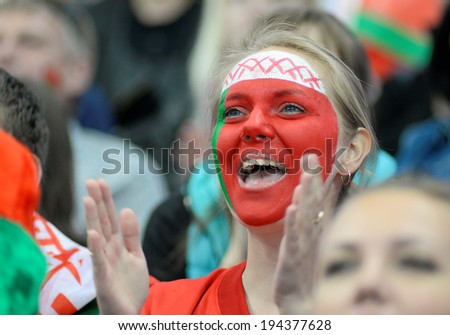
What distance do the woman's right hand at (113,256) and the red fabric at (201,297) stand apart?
228 mm

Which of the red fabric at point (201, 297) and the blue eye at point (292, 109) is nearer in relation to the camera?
the red fabric at point (201, 297)

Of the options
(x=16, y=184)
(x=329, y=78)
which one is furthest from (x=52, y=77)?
(x=16, y=184)

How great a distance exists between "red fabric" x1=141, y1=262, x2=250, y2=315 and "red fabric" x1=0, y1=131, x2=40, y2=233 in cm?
65

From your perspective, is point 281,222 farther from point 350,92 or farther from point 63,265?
point 63,265

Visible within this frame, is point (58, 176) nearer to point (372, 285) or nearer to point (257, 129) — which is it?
point (257, 129)

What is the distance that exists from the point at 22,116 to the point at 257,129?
870mm

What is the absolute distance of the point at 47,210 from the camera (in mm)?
4445

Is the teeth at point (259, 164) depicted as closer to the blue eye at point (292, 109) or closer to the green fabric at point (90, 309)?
the blue eye at point (292, 109)

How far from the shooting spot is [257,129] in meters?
3.48

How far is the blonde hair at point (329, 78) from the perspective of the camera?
3.62m

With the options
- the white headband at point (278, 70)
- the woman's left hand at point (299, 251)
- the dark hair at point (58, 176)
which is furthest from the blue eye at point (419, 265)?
the dark hair at point (58, 176)

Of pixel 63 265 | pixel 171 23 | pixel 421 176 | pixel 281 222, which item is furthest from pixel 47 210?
pixel 171 23

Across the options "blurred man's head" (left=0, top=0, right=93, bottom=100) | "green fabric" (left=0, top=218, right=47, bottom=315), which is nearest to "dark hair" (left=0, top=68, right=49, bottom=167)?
"green fabric" (left=0, top=218, right=47, bottom=315)
